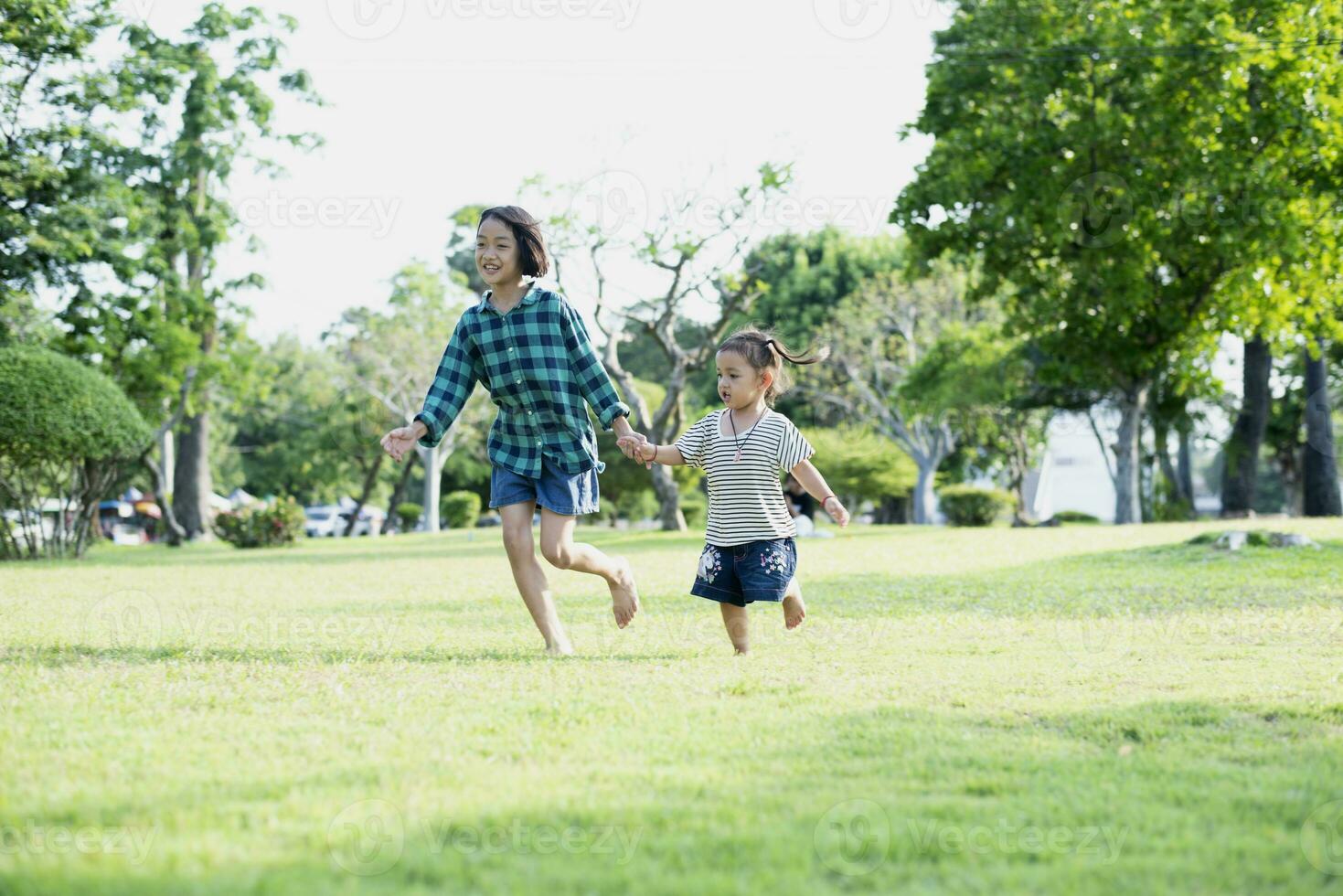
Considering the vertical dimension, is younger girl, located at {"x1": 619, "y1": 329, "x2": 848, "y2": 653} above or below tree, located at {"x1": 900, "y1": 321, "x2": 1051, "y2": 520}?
below

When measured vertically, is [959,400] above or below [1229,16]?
below

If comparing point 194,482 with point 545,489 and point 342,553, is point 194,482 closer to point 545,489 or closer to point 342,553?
point 342,553

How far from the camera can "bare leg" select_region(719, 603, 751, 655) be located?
5.77 m

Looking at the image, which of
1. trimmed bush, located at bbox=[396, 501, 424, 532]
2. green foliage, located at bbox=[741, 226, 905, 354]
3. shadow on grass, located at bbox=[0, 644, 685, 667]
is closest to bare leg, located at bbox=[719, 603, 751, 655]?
shadow on grass, located at bbox=[0, 644, 685, 667]

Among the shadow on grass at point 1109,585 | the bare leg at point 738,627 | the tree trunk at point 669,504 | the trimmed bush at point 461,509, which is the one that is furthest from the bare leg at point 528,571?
the trimmed bush at point 461,509

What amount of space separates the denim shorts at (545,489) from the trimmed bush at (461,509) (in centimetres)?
3628

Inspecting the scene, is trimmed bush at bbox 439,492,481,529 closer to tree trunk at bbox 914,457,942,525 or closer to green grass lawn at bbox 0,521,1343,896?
tree trunk at bbox 914,457,942,525

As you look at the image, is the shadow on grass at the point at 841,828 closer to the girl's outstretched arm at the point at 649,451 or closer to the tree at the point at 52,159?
the girl's outstretched arm at the point at 649,451

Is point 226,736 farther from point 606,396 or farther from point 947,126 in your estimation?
point 947,126

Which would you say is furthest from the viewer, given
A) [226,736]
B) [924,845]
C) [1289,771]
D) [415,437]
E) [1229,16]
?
[1229,16]

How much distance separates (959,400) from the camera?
96.8 ft

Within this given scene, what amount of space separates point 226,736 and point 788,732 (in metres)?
1.70

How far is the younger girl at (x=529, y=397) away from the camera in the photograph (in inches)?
226

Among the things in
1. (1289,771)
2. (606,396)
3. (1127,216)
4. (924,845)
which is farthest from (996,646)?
(1127,216)
